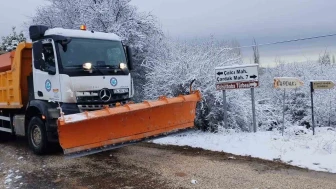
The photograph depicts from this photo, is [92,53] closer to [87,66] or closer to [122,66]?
[87,66]

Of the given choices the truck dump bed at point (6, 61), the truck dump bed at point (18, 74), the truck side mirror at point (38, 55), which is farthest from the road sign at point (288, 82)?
the truck dump bed at point (6, 61)

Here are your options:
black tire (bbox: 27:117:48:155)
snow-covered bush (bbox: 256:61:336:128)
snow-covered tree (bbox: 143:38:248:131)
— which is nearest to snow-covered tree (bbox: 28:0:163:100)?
snow-covered tree (bbox: 143:38:248:131)

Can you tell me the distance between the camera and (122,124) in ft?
21.1

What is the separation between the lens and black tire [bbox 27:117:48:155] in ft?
23.8

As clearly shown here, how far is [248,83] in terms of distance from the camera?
827 centimetres

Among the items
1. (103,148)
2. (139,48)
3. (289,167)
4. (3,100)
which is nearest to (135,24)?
(139,48)

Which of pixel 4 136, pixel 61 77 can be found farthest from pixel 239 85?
pixel 4 136

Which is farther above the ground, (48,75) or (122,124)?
(48,75)

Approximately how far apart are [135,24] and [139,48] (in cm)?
131

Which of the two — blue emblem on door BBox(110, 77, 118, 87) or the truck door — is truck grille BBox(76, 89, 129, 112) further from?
the truck door

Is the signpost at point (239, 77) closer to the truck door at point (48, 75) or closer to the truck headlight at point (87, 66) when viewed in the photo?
the truck headlight at point (87, 66)

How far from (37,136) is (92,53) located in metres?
2.25

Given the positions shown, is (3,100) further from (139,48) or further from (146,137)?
(139,48)

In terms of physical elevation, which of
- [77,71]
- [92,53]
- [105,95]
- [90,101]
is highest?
[92,53]
